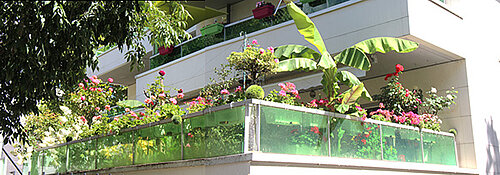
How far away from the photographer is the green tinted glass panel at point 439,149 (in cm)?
1254

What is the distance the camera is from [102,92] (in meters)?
16.6

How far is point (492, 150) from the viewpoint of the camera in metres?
14.1

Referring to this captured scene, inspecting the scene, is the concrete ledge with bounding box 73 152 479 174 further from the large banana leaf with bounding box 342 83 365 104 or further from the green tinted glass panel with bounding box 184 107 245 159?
the large banana leaf with bounding box 342 83 365 104

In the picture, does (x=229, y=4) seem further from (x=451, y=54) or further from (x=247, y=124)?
(x=247, y=124)

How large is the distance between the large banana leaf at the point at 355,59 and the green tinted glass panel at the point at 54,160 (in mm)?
8516

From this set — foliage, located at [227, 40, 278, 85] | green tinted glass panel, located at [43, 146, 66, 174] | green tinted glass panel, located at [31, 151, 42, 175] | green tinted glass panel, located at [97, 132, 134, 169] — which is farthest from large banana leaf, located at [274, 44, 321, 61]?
green tinted glass panel, located at [31, 151, 42, 175]

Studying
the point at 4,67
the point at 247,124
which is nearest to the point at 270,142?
the point at 247,124

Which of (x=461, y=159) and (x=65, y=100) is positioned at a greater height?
(x=65, y=100)

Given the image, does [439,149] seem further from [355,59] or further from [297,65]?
[297,65]

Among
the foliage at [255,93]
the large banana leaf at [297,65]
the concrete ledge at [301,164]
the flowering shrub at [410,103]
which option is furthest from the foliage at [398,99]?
the foliage at [255,93]

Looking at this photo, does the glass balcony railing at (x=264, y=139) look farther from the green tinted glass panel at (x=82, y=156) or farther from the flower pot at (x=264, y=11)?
the flower pot at (x=264, y=11)

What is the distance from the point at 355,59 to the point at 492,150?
17.1 feet

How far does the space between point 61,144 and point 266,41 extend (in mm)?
6802

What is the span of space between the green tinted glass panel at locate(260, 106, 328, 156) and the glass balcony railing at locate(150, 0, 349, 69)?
5.15 m
